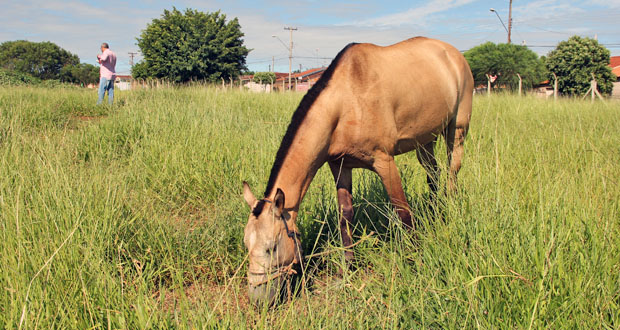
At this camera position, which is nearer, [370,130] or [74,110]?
[370,130]

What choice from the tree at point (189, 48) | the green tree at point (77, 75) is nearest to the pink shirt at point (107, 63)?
the tree at point (189, 48)

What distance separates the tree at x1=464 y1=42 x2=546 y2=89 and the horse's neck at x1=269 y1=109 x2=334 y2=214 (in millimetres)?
32041

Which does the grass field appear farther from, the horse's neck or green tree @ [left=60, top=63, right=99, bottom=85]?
green tree @ [left=60, top=63, right=99, bottom=85]

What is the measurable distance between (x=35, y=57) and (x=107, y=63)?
89.3m

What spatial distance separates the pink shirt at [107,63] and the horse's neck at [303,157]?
9323 millimetres

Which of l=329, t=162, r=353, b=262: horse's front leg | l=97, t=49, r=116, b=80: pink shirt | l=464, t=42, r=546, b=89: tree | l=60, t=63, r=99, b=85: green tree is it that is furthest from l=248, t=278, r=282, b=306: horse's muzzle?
l=60, t=63, r=99, b=85: green tree

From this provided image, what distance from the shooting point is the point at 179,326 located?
178 cm

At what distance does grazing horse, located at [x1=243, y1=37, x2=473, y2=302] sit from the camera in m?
2.27

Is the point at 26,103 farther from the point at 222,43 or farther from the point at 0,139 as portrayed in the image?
the point at 222,43

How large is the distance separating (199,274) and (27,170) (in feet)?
6.05

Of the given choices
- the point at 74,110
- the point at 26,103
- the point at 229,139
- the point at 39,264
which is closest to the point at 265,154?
the point at 229,139

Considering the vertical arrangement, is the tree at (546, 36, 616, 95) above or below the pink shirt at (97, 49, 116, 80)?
above

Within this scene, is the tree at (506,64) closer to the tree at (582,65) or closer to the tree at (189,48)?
the tree at (582,65)

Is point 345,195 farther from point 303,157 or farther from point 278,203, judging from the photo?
point 278,203
